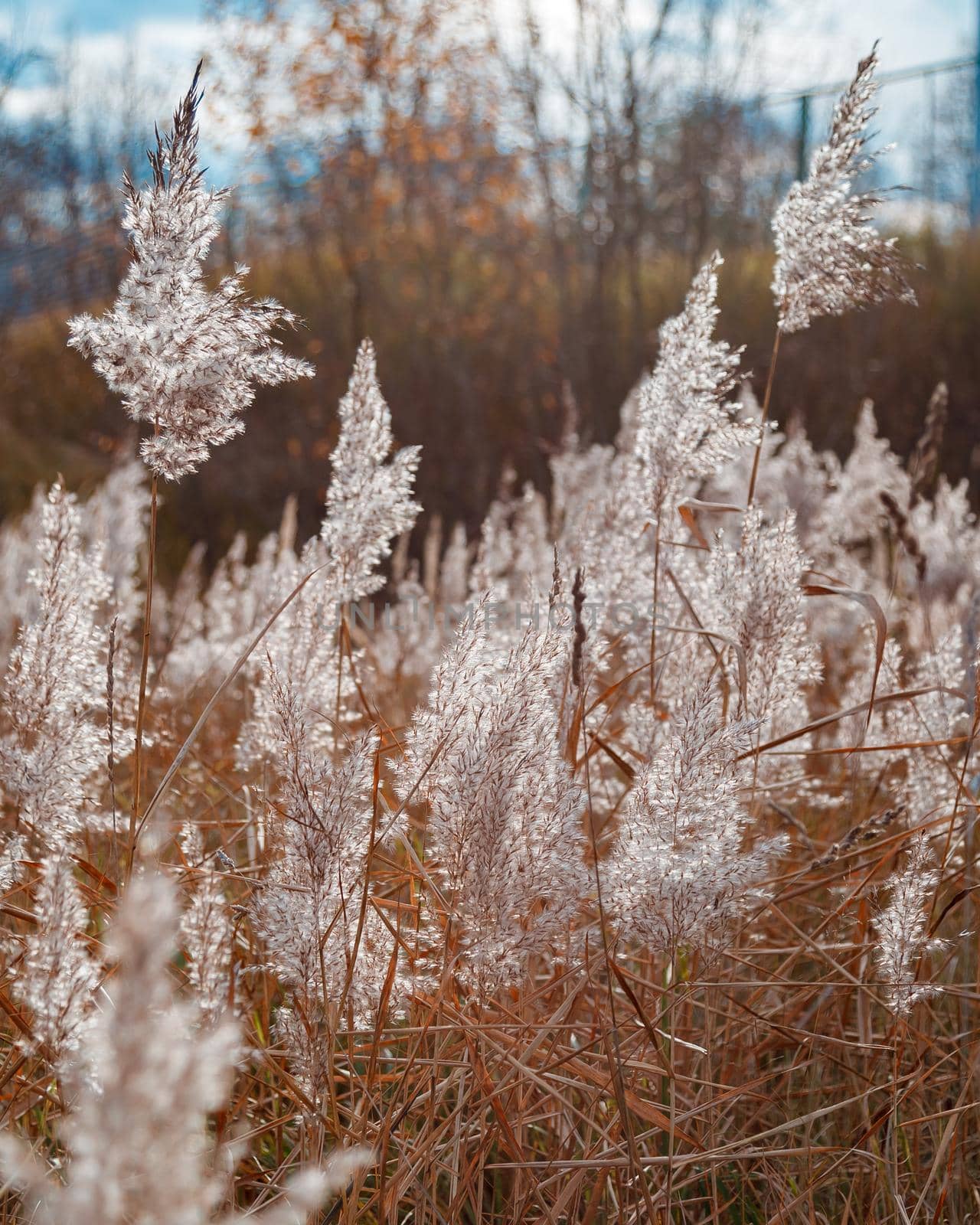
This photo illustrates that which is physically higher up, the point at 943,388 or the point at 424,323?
the point at 424,323

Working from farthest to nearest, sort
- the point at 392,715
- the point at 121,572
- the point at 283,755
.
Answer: the point at 121,572, the point at 392,715, the point at 283,755

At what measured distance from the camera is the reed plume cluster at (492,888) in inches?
39.0

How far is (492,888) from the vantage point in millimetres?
993

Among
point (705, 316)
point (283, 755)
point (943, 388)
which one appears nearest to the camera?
point (283, 755)

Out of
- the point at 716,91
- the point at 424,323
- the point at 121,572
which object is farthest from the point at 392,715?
the point at 716,91

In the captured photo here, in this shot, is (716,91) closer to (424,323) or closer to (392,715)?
(424,323)

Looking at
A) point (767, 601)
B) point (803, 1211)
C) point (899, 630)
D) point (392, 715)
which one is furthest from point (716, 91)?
point (803, 1211)

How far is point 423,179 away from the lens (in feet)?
29.1

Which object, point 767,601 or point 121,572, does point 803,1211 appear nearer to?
point 767,601

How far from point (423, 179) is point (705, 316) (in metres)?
8.09

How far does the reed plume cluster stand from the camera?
0.99 meters

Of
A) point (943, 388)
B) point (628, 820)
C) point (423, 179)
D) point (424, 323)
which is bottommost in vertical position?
point (628, 820)

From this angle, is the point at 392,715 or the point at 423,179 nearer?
the point at 392,715

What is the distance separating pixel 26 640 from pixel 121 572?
160cm
